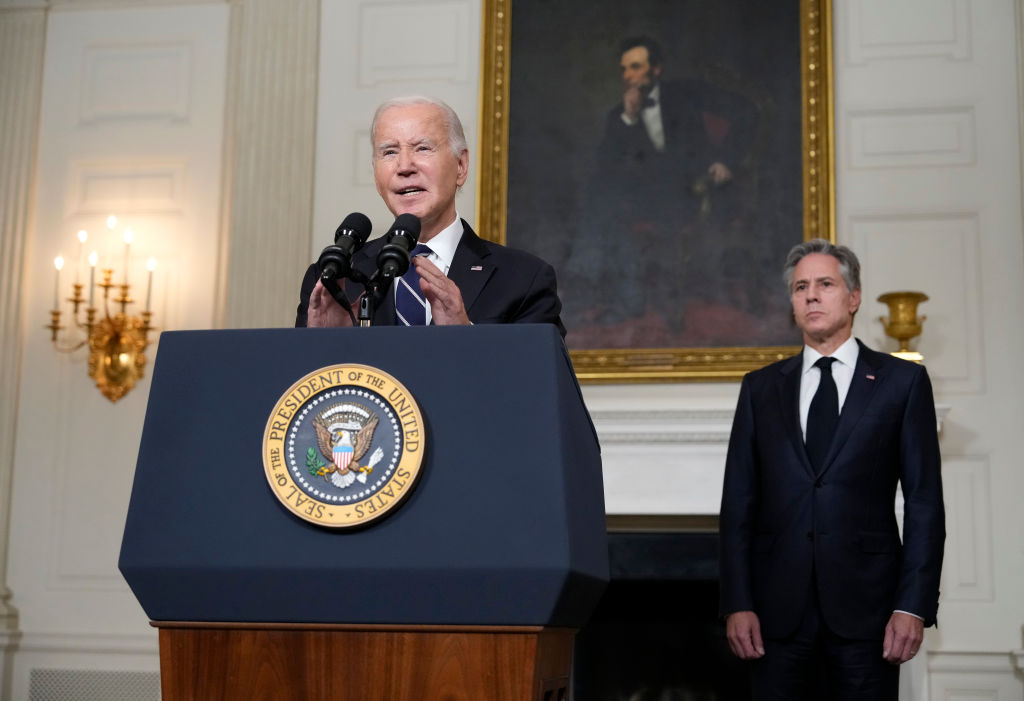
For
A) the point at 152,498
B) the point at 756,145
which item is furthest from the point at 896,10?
the point at 152,498

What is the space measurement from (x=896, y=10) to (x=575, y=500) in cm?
440

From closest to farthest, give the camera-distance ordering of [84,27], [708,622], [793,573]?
[793,573] < [708,622] < [84,27]

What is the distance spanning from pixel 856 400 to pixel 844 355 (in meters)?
0.18

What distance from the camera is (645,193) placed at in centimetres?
514

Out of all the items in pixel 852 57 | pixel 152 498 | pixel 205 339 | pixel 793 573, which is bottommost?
pixel 793 573

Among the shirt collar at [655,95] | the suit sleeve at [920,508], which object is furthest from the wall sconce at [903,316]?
the suit sleeve at [920,508]

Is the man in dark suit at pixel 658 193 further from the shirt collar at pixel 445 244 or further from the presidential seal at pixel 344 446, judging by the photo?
the presidential seal at pixel 344 446

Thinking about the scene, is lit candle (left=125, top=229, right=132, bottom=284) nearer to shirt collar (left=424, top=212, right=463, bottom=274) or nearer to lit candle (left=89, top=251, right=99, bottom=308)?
lit candle (left=89, top=251, right=99, bottom=308)

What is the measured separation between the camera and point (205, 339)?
4.67ft

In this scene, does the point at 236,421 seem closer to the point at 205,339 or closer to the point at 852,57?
the point at 205,339

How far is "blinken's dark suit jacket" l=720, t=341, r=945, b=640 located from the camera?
2.91 m

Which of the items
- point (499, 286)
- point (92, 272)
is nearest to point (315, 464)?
point (499, 286)

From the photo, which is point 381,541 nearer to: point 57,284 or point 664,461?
point 664,461

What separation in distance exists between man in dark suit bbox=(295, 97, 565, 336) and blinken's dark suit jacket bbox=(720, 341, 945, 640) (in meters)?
1.36
